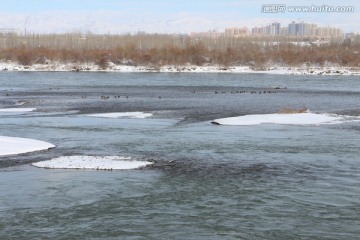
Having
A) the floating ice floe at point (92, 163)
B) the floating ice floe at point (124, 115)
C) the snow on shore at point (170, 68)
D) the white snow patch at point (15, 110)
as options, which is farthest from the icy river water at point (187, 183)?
the snow on shore at point (170, 68)

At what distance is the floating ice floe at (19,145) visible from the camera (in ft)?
75.1

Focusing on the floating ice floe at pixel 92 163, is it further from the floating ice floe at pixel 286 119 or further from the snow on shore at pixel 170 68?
the snow on shore at pixel 170 68

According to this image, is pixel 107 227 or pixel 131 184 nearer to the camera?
pixel 107 227

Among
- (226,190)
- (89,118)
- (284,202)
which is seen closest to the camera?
(284,202)

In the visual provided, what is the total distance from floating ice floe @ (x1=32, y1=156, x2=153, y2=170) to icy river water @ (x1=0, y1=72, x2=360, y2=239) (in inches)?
24.6

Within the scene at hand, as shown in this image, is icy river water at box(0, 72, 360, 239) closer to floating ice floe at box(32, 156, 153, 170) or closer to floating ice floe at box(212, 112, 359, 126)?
floating ice floe at box(32, 156, 153, 170)

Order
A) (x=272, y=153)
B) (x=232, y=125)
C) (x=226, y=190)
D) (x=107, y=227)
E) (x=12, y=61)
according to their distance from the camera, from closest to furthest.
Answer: (x=107, y=227) < (x=226, y=190) < (x=272, y=153) < (x=232, y=125) < (x=12, y=61)

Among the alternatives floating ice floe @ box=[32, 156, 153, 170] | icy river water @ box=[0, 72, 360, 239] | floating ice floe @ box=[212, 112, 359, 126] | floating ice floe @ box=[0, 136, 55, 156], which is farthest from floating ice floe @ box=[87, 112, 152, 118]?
floating ice floe @ box=[32, 156, 153, 170]

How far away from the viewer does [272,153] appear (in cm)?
2269

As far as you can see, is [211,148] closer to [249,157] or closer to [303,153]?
[249,157]

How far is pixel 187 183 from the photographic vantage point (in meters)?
17.4

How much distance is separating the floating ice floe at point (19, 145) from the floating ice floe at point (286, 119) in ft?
37.9

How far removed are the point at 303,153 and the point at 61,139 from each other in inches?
453

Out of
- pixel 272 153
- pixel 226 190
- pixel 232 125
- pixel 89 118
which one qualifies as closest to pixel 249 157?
pixel 272 153
